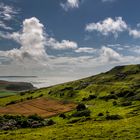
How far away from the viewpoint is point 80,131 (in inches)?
3487

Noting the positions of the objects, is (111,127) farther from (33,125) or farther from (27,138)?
(33,125)

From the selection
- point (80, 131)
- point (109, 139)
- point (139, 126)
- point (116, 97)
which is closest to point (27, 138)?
point (80, 131)

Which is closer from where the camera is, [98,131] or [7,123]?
[98,131]

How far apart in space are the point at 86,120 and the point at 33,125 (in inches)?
744

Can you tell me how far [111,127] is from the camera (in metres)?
90.4

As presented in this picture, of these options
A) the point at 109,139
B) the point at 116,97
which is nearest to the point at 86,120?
the point at 109,139

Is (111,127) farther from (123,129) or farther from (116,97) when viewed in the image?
(116,97)

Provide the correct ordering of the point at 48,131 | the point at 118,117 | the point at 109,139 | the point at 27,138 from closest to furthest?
the point at 109,139, the point at 27,138, the point at 48,131, the point at 118,117

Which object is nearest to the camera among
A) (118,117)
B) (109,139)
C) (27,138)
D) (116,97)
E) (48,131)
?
(109,139)

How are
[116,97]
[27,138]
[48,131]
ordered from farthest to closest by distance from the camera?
[116,97] < [48,131] < [27,138]

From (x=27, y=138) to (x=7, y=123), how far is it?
30943 millimetres

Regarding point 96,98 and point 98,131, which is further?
point 96,98

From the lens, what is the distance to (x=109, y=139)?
75.8 meters

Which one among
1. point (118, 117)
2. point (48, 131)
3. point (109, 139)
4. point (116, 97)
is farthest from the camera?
point (116, 97)
